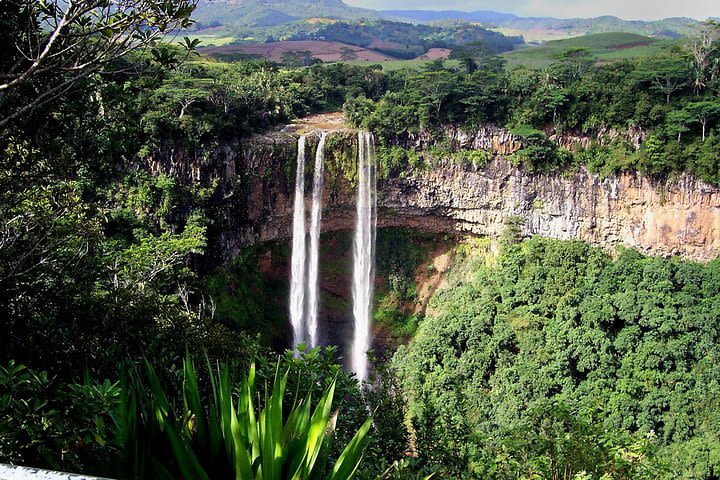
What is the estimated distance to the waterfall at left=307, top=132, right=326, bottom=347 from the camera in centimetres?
2041

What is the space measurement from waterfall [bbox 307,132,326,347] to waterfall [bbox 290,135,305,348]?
0.29 metres

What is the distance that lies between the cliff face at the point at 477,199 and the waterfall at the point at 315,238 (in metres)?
0.31

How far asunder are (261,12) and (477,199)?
104589mm

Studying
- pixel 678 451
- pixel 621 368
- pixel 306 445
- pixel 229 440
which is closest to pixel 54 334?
pixel 229 440

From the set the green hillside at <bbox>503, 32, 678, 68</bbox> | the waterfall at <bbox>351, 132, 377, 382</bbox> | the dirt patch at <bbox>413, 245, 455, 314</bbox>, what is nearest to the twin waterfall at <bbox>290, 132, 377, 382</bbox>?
the waterfall at <bbox>351, 132, 377, 382</bbox>

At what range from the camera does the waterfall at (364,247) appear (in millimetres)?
21203

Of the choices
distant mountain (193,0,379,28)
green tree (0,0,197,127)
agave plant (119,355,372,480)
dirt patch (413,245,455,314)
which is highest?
distant mountain (193,0,379,28)

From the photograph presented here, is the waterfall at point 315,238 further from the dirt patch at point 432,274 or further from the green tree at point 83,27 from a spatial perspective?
the green tree at point 83,27

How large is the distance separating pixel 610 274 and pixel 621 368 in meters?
3.35

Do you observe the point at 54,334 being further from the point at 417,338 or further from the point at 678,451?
the point at 417,338

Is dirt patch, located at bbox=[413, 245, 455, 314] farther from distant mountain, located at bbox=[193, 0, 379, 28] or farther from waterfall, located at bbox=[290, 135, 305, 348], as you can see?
distant mountain, located at bbox=[193, 0, 379, 28]

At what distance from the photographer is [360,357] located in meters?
21.5

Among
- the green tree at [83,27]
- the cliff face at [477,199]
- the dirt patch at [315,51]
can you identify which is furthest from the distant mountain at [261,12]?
the green tree at [83,27]

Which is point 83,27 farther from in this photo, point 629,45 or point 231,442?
point 629,45
